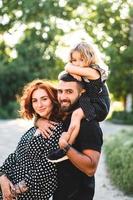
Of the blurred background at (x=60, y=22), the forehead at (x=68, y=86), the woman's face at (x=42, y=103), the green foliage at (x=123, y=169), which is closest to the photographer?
the forehead at (x=68, y=86)

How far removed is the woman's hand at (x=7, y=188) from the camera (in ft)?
10.6

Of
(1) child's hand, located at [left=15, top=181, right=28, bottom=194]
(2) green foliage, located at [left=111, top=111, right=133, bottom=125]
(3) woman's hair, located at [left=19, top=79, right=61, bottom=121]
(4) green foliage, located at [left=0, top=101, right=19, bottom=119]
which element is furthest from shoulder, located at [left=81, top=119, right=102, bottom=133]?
(4) green foliage, located at [left=0, top=101, right=19, bottom=119]

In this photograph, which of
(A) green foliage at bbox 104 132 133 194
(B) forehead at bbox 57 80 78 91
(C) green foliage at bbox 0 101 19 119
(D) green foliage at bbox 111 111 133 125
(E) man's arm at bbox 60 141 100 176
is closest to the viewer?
(E) man's arm at bbox 60 141 100 176

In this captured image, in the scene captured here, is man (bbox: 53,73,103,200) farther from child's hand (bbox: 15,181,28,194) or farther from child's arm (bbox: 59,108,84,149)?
child's hand (bbox: 15,181,28,194)

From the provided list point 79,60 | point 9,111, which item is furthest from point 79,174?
point 9,111

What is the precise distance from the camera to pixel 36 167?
10.5ft

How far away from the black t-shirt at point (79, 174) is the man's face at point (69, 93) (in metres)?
0.08

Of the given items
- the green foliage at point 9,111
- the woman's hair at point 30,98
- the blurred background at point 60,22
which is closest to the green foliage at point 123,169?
the blurred background at point 60,22

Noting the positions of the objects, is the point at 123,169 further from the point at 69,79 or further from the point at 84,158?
the point at 84,158

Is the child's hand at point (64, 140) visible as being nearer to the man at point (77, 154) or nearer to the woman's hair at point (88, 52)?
the man at point (77, 154)

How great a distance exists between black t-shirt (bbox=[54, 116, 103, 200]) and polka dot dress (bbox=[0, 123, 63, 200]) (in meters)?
0.05

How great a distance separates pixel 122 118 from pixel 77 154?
102ft

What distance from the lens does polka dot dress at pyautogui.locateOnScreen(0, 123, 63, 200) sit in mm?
3184

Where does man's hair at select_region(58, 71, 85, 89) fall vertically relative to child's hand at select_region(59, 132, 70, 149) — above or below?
above
